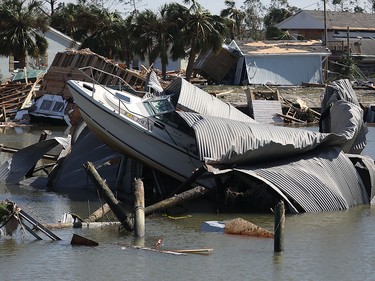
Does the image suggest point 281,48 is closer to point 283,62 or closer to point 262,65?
point 283,62

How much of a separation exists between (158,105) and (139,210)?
5.59 meters

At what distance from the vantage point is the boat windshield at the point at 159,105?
902 inches

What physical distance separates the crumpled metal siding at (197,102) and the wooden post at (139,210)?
5.36 metres

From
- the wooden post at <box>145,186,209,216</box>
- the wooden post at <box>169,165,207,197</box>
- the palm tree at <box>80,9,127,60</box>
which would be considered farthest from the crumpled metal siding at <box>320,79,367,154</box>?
the palm tree at <box>80,9,127,60</box>

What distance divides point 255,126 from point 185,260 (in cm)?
630

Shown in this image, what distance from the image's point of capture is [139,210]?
17906 millimetres

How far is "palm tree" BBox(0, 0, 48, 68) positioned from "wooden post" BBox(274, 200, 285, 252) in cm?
4175

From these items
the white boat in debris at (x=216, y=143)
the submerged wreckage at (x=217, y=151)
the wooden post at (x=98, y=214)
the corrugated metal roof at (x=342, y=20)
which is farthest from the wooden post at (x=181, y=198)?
the corrugated metal roof at (x=342, y=20)

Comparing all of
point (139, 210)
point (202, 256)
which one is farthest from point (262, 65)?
point (202, 256)

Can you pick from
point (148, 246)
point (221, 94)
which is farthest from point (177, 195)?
point (221, 94)

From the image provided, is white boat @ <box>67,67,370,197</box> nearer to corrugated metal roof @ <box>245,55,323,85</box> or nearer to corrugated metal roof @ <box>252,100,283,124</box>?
corrugated metal roof @ <box>252,100,283,124</box>

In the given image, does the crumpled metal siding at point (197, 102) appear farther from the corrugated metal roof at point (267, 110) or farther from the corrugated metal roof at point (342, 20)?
the corrugated metal roof at point (342, 20)

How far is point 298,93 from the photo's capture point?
58469mm

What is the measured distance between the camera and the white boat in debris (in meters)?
21.1
